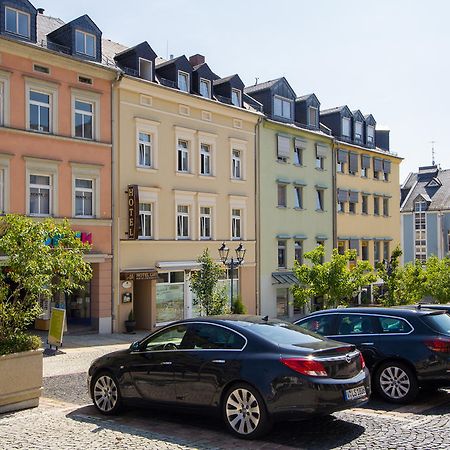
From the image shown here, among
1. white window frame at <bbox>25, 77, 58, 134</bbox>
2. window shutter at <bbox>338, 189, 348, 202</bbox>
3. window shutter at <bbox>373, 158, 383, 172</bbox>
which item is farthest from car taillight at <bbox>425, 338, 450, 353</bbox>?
window shutter at <bbox>373, 158, 383, 172</bbox>

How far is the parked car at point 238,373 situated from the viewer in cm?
786

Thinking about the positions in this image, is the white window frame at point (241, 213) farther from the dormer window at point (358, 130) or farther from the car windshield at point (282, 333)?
the car windshield at point (282, 333)

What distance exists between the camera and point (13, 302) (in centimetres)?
1054

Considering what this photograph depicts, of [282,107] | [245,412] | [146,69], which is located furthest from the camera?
[282,107]

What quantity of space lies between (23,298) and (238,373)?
439 centimetres

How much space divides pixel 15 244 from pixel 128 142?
15367 mm

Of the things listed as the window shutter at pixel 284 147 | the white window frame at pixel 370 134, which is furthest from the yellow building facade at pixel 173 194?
the white window frame at pixel 370 134

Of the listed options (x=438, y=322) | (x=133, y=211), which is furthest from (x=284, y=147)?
(x=438, y=322)

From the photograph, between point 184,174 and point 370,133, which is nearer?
point 184,174

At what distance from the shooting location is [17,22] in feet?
73.5

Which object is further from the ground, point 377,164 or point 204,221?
point 377,164

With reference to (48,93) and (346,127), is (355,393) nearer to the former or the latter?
(48,93)

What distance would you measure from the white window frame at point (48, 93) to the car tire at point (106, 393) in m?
14.5

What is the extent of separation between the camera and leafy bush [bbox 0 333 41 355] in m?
10.0
